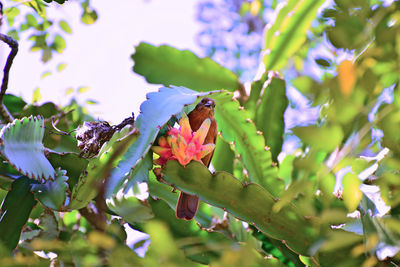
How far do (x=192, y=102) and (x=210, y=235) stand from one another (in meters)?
0.43

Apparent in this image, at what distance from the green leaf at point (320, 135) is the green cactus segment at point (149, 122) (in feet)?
1.82

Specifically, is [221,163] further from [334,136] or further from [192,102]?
[334,136]

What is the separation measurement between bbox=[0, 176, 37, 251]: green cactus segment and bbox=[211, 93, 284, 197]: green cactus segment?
0.61 meters

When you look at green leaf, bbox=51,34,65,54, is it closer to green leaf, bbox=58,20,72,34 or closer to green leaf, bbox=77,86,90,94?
green leaf, bbox=58,20,72,34

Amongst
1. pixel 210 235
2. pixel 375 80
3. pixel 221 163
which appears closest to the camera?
pixel 375 80

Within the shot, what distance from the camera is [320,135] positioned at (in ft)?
1.65

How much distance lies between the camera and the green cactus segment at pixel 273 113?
5.57 feet

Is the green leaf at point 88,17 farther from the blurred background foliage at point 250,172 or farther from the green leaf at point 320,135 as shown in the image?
the green leaf at point 320,135

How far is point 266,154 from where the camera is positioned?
57.6 inches

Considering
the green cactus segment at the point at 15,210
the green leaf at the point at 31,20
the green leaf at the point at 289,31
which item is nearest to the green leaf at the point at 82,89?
the green leaf at the point at 31,20

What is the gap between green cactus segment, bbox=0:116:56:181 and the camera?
3.28 ft

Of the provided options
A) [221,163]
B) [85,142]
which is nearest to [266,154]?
[221,163]

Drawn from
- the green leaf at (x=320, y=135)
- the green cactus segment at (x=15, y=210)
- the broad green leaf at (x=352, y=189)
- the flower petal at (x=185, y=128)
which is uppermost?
the green leaf at (x=320, y=135)

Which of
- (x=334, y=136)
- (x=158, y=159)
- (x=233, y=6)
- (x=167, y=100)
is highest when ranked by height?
(x=334, y=136)
